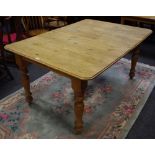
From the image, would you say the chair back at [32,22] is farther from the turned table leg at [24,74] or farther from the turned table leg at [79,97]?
the turned table leg at [79,97]

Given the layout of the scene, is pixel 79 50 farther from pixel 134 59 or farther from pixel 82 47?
pixel 134 59

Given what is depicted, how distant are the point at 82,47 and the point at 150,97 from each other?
3.49 feet

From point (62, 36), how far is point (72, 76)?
768 mm

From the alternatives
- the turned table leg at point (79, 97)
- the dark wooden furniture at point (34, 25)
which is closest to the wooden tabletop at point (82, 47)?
the turned table leg at point (79, 97)

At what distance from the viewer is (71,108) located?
6.93 ft

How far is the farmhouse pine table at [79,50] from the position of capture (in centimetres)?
147

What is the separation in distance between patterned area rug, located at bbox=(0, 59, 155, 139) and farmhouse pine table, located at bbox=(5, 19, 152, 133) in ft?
0.53

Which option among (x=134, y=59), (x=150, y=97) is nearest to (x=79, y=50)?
(x=134, y=59)

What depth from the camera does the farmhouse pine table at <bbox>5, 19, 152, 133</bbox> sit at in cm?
147

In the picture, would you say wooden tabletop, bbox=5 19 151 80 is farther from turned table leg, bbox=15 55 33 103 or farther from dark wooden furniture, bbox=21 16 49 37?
dark wooden furniture, bbox=21 16 49 37

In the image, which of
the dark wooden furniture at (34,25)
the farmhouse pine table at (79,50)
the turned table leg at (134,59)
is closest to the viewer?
the farmhouse pine table at (79,50)

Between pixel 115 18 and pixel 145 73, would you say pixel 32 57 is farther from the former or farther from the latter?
pixel 115 18

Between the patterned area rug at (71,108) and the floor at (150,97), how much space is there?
0.06 meters
